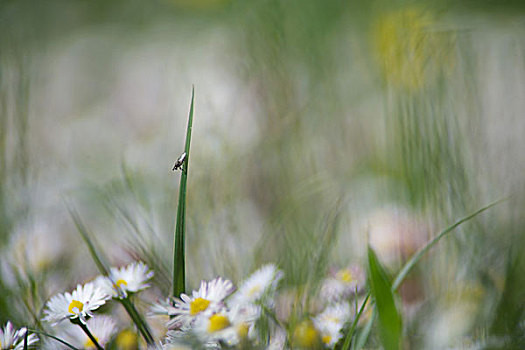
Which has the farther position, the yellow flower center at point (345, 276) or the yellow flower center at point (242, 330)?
the yellow flower center at point (345, 276)

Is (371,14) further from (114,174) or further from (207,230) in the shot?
(207,230)

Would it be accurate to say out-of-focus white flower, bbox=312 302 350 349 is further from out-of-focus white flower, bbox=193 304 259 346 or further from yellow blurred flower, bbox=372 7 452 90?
yellow blurred flower, bbox=372 7 452 90

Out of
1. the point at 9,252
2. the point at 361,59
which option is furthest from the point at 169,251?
the point at 361,59

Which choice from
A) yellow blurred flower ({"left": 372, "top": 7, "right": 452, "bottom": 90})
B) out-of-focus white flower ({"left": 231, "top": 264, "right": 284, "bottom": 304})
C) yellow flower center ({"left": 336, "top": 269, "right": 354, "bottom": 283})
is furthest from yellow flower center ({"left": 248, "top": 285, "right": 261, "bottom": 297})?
yellow blurred flower ({"left": 372, "top": 7, "right": 452, "bottom": 90})

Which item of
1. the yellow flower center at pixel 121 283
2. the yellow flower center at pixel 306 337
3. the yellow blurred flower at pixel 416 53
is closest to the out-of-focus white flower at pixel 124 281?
the yellow flower center at pixel 121 283

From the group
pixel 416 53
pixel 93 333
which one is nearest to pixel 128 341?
pixel 93 333

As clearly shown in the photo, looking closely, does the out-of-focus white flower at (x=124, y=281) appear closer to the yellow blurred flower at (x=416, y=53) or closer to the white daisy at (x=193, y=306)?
the white daisy at (x=193, y=306)
